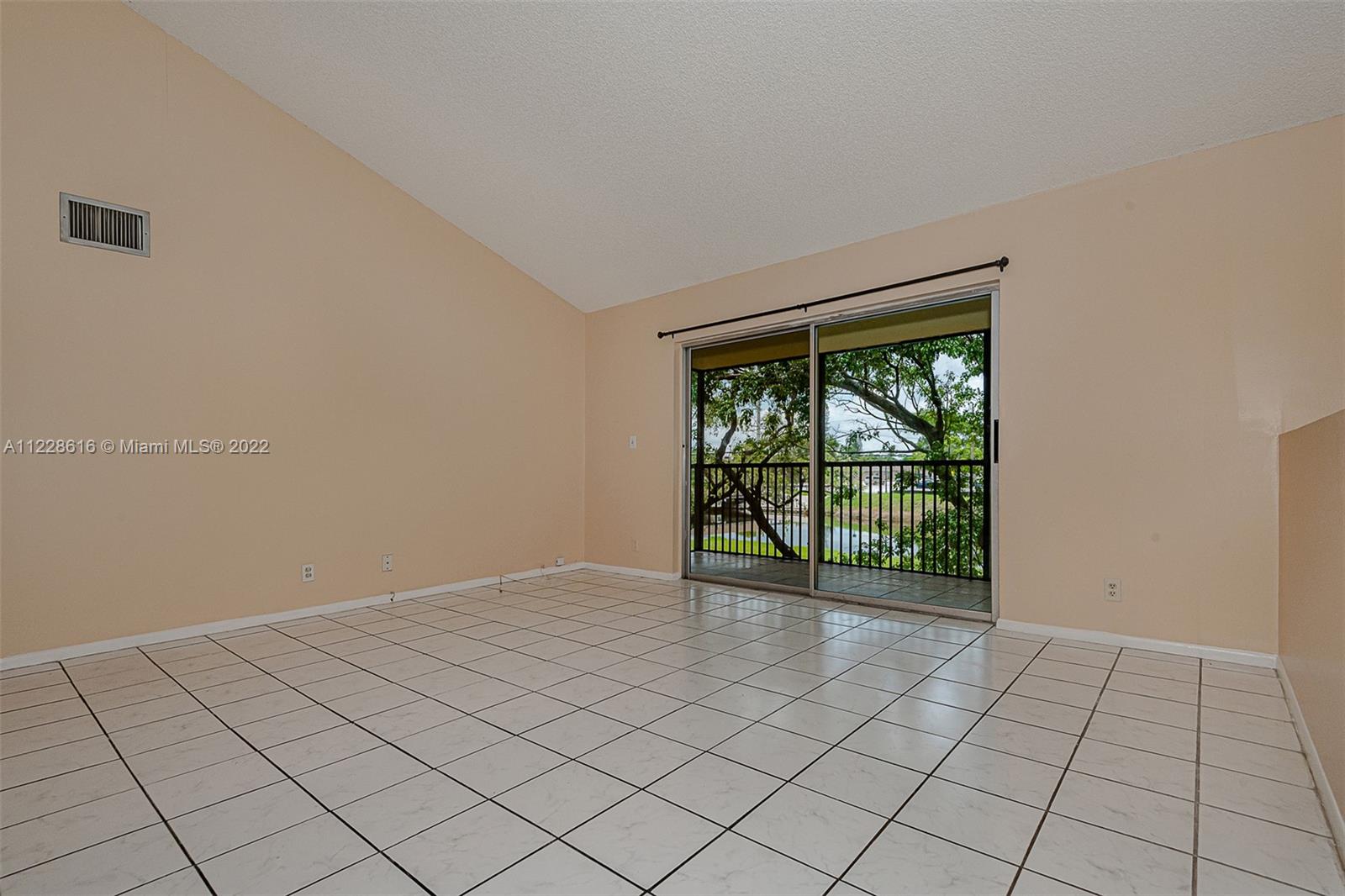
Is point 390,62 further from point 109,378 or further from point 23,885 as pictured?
point 23,885

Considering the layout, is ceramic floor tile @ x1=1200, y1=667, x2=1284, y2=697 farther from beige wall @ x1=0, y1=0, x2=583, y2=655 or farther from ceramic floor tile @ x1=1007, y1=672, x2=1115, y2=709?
beige wall @ x1=0, y1=0, x2=583, y2=655

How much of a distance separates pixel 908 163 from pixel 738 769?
10.9 ft

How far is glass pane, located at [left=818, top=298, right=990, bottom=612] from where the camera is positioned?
4.44 m

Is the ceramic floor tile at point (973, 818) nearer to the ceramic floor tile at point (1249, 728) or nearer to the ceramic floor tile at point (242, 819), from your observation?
the ceramic floor tile at point (1249, 728)

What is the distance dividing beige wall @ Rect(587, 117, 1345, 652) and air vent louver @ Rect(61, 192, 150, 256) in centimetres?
462

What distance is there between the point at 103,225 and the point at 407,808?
361cm

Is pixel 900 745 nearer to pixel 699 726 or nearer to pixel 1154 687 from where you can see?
pixel 699 726

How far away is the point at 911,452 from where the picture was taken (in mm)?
4668

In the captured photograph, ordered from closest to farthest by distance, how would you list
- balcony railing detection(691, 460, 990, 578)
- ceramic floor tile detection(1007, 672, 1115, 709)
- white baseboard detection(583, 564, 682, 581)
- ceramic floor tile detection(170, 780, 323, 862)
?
ceramic floor tile detection(170, 780, 323, 862)
ceramic floor tile detection(1007, 672, 1115, 709)
balcony railing detection(691, 460, 990, 578)
white baseboard detection(583, 564, 682, 581)

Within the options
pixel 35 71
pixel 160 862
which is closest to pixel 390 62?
pixel 35 71

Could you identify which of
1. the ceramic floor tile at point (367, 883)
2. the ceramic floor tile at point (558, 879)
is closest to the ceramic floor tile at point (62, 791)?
the ceramic floor tile at point (367, 883)

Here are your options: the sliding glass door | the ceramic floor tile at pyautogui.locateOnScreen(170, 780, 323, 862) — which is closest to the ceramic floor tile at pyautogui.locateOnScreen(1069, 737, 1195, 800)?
the sliding glass door

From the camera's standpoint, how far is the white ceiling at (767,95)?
8.94 feet

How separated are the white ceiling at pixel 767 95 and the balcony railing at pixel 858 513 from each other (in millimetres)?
1787
